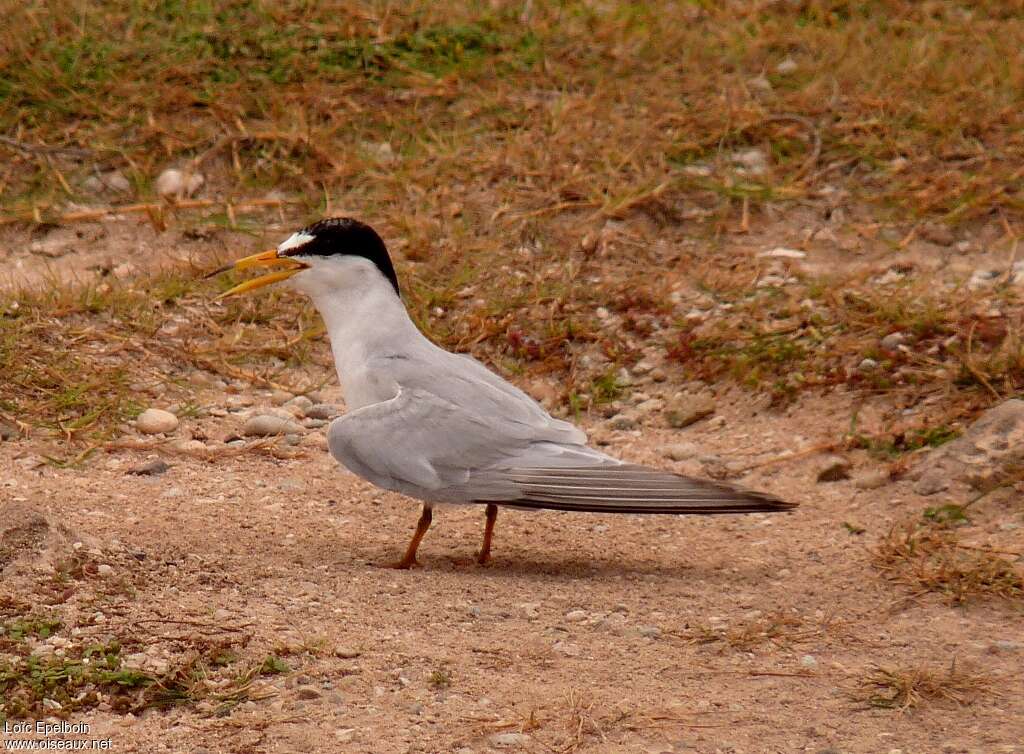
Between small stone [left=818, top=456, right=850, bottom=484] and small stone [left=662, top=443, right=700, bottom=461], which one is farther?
small stone [left=662, top=443, right=700, bottom=461]

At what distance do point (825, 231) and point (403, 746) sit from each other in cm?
378

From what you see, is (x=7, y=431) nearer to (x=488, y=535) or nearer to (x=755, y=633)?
(x=488, y=535)

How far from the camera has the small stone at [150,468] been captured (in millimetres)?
4895

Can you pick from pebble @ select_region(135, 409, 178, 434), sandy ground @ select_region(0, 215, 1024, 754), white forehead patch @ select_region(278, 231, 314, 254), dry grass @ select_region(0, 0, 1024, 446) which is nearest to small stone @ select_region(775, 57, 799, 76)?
dry grass @ select_region(0, 0, 1024, 446)

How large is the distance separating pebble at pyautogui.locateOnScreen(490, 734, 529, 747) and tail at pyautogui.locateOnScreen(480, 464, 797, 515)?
3.17ft

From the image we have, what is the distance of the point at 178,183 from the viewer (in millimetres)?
6734

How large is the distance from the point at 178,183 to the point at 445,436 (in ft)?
9.58

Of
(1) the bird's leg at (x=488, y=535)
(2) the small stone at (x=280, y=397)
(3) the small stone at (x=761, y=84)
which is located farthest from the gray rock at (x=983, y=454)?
(3) the small stone at (x=761, y=84)

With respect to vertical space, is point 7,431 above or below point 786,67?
below

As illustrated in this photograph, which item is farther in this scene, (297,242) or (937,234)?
(937,234)


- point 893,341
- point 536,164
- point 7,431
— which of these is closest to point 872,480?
point 893,341

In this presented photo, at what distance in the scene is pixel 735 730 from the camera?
131 inches

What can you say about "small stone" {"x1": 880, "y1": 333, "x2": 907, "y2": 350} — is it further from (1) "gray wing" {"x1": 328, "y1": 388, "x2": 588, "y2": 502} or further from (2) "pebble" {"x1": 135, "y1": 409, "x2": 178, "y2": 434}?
(2) "pebble" {"x1": 135, "y1": 409, "x2": 178, "y2": 434}

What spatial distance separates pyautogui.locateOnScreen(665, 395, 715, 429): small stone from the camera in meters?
5.46
